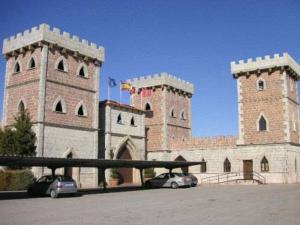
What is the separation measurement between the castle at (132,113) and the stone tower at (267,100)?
0.09 meters

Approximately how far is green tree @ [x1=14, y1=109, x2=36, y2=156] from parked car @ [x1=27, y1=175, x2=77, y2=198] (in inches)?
212

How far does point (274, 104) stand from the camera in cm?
3531

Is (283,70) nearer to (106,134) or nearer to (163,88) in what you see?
(163,88)

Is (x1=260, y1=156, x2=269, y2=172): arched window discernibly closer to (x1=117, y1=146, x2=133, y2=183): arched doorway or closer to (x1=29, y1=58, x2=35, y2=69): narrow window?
(x1=117, y1=146, x2=133, y2=183): arched doorway

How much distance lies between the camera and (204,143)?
3919cm

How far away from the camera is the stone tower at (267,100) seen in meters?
34.8

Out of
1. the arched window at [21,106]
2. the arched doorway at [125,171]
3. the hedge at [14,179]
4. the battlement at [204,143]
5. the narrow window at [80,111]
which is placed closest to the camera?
the hedge at [14,179]

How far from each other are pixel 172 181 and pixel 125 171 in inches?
361

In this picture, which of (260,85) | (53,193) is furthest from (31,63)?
(260,85)

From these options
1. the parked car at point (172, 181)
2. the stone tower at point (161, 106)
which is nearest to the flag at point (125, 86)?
the stone tower at point (161, 106)

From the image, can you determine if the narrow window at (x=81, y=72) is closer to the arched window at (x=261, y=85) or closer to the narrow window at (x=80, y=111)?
the narrow window at (x=80, y=111)

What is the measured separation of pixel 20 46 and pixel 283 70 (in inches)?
929

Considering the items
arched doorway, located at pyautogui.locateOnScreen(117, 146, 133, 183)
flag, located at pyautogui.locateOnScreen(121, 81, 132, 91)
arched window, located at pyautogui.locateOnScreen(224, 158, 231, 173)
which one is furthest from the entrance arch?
arched window, located at pyautogui.locateOnScreen(224, 158, 231, 173)

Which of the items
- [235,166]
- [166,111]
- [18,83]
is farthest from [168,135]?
[18,83]
